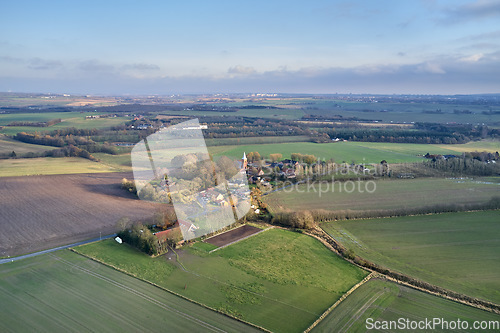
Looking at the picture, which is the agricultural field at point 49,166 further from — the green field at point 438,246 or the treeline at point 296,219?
the green field at point 438,246

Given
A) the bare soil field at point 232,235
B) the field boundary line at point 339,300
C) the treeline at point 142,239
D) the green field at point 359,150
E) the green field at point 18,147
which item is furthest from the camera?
the green field at point 359,150

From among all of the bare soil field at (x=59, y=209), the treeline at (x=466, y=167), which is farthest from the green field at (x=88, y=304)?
the treeline at (x=466, y=167)

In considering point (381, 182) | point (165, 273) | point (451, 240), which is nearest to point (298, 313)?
point (165, 273)

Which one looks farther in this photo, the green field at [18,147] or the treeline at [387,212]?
the green field at [18,147]

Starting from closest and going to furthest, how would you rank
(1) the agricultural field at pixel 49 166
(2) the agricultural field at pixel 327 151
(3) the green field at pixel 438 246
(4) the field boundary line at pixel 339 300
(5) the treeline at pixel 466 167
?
1. (4) the field boundary line at pixel 339 300
2. (3) the green field at pixel 438 246
3. (1) the agricultural field at pixel 49 166
4. (5) the treeline at pixel 466 167
5. (2) the agricultural field at pixel 327 151

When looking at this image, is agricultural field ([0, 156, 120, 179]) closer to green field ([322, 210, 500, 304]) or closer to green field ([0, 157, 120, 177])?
green field ([0, 157, 120, 177])

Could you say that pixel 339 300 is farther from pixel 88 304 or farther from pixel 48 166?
pixel 48 166

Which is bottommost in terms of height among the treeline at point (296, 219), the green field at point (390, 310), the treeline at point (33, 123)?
the green field at point (390, 310)
